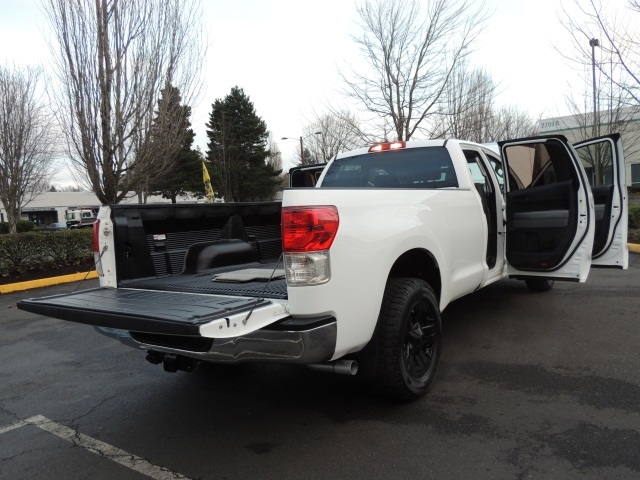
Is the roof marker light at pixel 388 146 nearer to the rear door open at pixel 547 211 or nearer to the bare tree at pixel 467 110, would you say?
the rear door open at pixel 547 211

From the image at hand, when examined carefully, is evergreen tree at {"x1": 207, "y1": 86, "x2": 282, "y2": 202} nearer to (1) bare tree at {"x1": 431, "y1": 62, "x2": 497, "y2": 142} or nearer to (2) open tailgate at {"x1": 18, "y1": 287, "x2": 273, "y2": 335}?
(1) bare tree at {"x1": 431, "y1": 62, "x2": 497, "y2": 142}

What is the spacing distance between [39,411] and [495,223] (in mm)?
4591

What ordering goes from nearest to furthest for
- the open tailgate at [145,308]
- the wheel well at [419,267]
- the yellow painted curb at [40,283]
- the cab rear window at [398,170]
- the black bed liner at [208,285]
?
the open tailgate at [145,308], the black bed liner at [208,285], the wheel well at [419,267], the cab rear window at [398,170], the yellow painted curb at [40,283]

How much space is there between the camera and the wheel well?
3504 mm

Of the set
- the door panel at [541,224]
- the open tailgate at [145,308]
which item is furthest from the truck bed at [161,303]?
the door panel at [541,224]

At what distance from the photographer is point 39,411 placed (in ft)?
12.1

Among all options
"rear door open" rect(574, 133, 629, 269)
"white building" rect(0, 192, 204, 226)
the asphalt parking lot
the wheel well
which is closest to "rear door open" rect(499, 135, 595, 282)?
"rear door open" rect(574, 133, 629, 269)

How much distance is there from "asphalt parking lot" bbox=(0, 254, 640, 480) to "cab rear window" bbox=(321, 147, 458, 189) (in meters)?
1.68

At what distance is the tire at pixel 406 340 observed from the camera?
3074mm

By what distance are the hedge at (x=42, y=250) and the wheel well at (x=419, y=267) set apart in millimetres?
9961

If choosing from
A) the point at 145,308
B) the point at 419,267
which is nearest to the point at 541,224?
the point at 419,267

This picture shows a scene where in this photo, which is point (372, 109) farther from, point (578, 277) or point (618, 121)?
point (578, 277)

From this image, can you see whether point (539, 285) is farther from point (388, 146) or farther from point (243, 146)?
point (243, 146)

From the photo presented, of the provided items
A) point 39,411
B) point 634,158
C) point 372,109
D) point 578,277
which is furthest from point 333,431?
point 634,158
